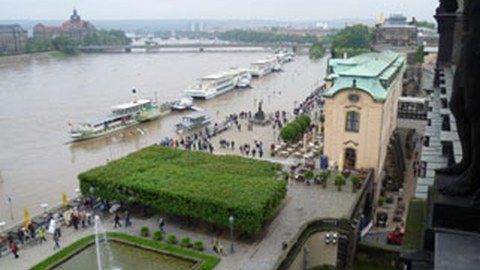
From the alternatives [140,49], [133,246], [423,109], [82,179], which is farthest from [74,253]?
[140,49]

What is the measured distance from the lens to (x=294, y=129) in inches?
1779

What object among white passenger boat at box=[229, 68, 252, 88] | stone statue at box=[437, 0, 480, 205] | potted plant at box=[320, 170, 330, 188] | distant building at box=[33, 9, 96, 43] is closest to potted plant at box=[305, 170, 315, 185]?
potted plant at box=[320, 170, 330, 188]

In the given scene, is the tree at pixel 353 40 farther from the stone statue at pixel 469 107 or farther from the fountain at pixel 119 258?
the stone statue at pixel 469 107

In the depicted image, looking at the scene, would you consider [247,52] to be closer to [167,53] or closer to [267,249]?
[167,53]

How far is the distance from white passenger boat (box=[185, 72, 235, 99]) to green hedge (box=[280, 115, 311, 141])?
30967mm

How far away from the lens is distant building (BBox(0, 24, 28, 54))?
148 metres

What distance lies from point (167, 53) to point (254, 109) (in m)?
109

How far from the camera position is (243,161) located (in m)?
31.1

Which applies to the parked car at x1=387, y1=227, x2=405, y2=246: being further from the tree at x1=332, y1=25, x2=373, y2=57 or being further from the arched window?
the tree at x1=332, y1=25, x2=373, y2=57

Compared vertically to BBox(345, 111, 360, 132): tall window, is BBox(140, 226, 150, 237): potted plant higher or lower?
lower

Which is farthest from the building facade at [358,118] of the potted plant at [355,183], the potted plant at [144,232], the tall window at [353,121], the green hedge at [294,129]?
the potted plant at [144,232]

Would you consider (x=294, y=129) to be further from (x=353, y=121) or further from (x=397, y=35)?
(x=397, y=35)

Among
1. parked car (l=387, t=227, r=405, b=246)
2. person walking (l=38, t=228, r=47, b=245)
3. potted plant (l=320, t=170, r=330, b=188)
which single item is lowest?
person walking (l=38, t=228, r=47, b=245)

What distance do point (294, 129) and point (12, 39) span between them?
133602 mm
